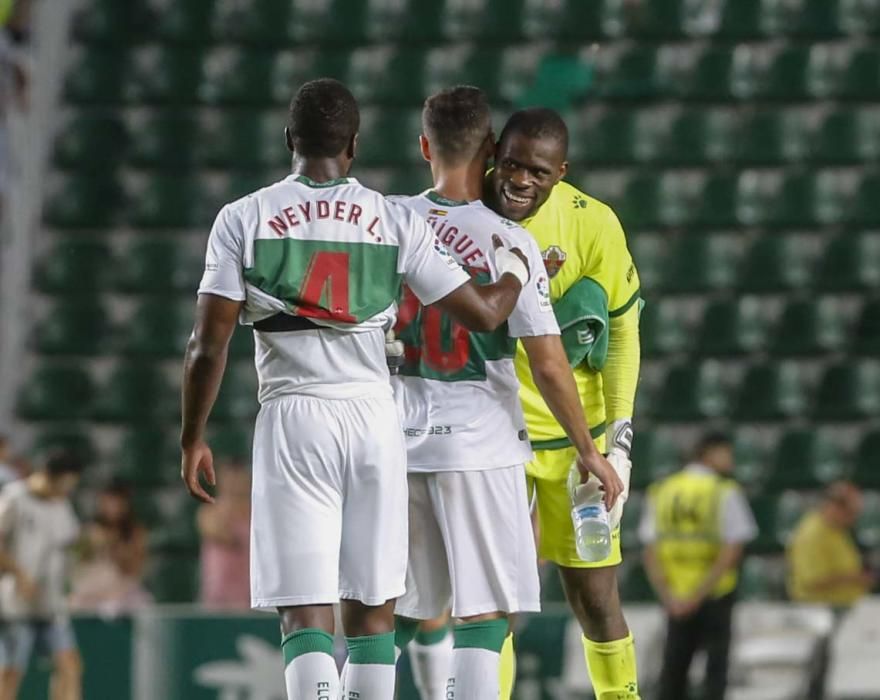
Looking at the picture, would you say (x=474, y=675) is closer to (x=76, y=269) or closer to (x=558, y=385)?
(x=558, y=385)

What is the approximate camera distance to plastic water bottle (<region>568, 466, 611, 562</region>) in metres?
4.87

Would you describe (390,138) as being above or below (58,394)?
above

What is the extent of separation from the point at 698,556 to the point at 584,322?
201 inches

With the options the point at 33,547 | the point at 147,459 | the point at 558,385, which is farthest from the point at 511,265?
the point at 147,459

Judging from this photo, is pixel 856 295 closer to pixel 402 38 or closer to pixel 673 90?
pixel 673 90

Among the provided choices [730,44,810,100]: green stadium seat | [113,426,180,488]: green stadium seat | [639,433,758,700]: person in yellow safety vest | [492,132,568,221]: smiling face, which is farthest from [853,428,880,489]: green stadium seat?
[492,132,568,221]: smiling face

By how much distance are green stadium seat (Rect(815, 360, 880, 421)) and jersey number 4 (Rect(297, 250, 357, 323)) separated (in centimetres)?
777

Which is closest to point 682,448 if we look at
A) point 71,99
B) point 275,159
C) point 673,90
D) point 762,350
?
point 762,350

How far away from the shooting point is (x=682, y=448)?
11.3 meters

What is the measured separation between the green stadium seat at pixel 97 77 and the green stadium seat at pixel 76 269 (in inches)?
46.1

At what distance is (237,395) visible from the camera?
38.4ft

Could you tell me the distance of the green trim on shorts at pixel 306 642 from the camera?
427 cm

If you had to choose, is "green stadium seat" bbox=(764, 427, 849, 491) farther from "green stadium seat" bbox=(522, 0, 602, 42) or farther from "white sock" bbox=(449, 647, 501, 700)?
"white sock" bbox=(449, 647, 501, 700)

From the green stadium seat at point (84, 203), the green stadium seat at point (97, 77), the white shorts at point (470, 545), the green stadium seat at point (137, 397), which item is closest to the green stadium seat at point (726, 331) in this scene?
the green stadium seat at point (137, 397)
